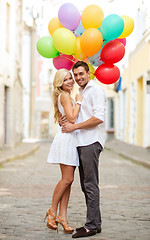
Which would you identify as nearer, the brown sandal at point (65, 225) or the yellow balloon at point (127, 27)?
the brown sandal at point (65, 225)

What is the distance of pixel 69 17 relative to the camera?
4930 millimetres

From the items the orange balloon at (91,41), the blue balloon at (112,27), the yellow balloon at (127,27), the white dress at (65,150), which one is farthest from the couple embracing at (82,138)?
the yellow balloon at (127,27)

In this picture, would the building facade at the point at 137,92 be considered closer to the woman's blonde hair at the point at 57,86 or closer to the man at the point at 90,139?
the woman's blonde hair at the point at 57,86

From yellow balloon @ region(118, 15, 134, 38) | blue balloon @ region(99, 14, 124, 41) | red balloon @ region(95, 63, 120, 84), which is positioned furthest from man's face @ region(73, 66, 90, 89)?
yellow balloon @ region(118, 15, 134, 38)

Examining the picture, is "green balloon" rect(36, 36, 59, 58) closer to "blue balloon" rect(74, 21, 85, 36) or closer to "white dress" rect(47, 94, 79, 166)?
"blue balloon" rect(74, 21, 85, 36)

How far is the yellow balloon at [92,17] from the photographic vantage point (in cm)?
483

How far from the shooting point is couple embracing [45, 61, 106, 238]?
457 centimetres

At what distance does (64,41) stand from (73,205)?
263 cm

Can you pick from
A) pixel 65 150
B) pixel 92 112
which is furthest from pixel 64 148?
pixel 92 112

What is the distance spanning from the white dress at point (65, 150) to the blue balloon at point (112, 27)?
91cm

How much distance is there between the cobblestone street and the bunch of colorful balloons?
164cm

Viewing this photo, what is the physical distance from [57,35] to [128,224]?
2251mm

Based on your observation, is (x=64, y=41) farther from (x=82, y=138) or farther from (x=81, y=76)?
(x=82, y=138)

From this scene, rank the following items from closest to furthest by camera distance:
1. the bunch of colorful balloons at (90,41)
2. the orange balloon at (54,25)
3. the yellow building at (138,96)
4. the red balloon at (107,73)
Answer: the bunch of colorful balloons at (90,41) < the red balloon at (107,73) < the orange balloon at (54,25) < the yellow building at (138,96)
